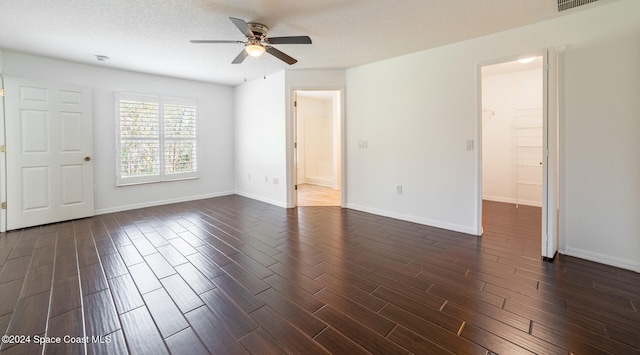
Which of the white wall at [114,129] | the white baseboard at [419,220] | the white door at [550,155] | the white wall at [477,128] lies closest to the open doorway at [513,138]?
the white baseboard at [419,220]

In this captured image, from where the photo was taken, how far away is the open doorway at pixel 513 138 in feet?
16.4

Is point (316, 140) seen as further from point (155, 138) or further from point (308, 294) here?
point (308, 294)

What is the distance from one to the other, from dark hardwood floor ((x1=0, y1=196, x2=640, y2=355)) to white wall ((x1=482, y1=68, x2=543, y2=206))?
2358 mm

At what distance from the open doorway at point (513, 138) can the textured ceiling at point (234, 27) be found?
235cm

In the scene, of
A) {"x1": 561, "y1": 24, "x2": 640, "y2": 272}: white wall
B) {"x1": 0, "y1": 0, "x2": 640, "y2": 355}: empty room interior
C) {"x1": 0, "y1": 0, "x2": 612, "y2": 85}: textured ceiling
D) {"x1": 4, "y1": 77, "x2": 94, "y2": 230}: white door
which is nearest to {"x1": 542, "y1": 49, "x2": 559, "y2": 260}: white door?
{"x1": 0, "y1": 0, "x2": 640, "y2": 355}: empty room interior

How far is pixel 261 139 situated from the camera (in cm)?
556

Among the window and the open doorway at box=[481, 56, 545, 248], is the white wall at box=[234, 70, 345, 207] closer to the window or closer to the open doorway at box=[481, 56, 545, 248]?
the window

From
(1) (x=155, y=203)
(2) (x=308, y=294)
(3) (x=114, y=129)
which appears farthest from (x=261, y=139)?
(2) (x=308, y=294)

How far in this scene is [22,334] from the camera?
65.1 inches

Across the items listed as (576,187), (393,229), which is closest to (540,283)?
(576,187)

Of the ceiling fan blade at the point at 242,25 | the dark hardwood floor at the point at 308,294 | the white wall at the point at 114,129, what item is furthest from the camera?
the white wall at the point at 114,129

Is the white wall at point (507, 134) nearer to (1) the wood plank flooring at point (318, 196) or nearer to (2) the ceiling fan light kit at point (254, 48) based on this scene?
(1) the wood plank flooring at point (318, 196)

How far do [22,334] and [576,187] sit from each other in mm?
4665

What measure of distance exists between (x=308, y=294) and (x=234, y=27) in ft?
9.52
